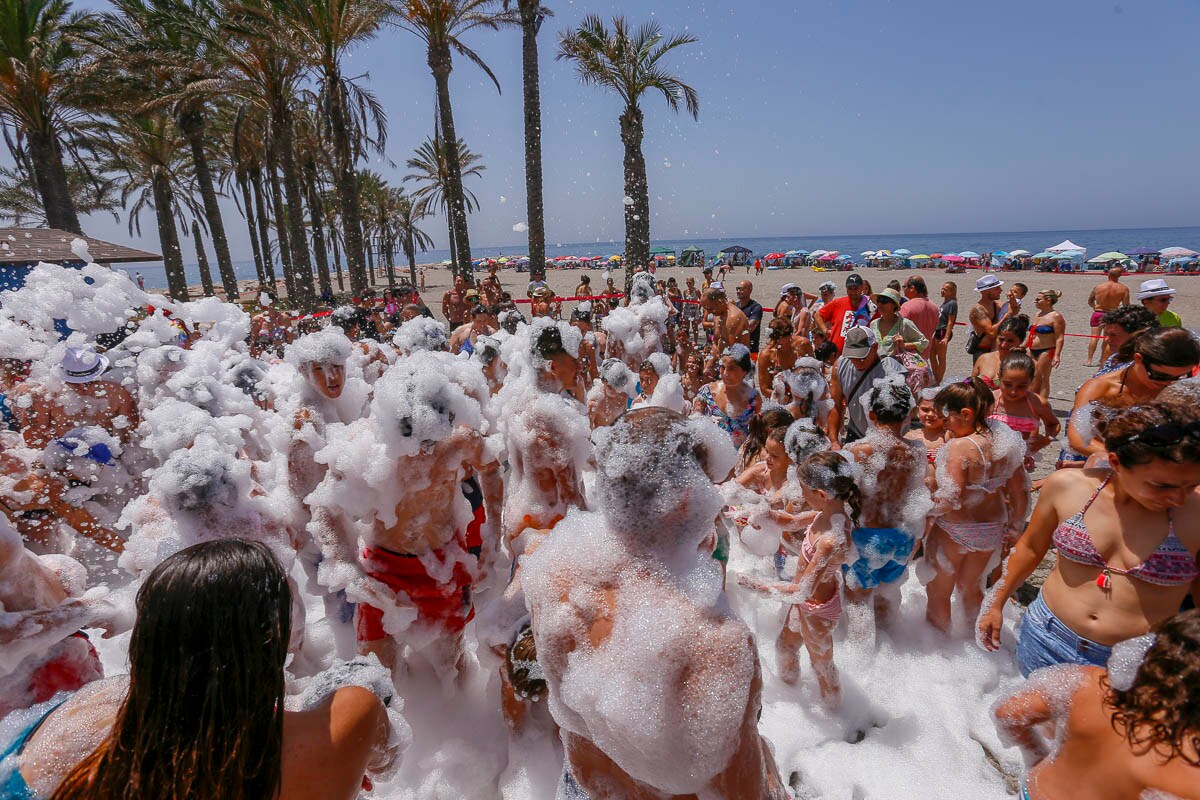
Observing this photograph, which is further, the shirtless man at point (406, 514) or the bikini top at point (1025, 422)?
the bikini top at point (1025, 422)

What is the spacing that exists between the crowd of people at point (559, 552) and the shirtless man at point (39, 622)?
12 millimetres

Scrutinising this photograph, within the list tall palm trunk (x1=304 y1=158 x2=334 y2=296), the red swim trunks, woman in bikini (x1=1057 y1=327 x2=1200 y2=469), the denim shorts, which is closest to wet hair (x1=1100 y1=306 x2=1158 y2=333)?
woman in bikini (x1=1057 y1=327 x2=1200 y2=469)

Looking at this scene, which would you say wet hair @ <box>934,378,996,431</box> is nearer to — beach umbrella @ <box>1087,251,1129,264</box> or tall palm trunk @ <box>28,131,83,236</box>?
tall palm trunk @ <box>28,131,83,236</box>

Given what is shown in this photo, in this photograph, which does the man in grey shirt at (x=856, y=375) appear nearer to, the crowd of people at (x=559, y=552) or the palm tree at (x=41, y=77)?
the crowd of people at (x=559, y=552)

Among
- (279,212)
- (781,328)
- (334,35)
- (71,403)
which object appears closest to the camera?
(71,403)

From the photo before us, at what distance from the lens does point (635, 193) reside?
1427 cm

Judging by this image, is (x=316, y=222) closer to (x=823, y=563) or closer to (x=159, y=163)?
(x=159, y=163)

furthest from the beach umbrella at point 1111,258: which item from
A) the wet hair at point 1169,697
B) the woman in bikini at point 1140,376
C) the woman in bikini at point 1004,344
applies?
the wet hair at point 1169,697

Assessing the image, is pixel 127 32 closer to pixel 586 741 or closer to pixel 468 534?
pixel 468 534

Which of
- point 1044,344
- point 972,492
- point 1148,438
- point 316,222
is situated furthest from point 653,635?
point 316,222

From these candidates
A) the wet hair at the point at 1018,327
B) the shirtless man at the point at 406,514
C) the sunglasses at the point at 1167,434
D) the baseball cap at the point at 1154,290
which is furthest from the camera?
the baseball cap at the point at 1154,290

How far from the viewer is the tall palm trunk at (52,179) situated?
1395cm

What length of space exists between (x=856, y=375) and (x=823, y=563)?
225cm

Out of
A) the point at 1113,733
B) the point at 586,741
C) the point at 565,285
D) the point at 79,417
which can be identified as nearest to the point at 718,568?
the point at 586,741
